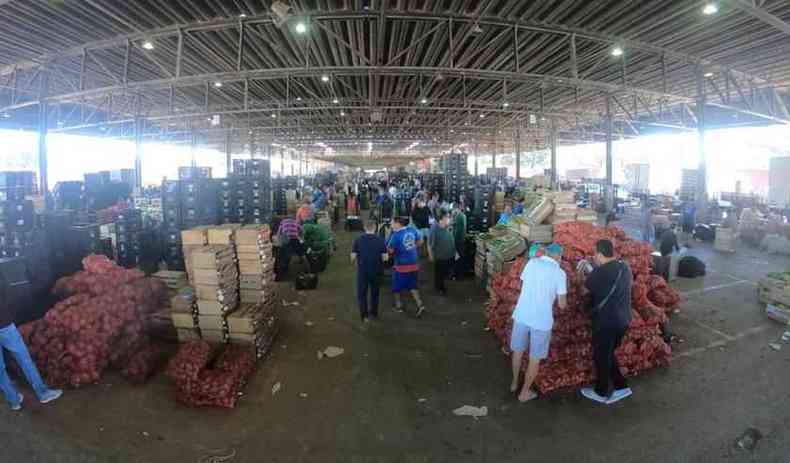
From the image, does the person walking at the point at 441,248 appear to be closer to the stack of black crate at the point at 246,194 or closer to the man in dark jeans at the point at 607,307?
the man in dark jeans at the point at 607,307

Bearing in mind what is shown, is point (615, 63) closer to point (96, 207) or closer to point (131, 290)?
point (131, 290)

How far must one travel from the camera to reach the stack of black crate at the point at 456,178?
16.3m

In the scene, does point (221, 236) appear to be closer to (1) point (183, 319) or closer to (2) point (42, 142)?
(1) point (183, 319)

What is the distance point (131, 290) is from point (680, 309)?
30.1 feet

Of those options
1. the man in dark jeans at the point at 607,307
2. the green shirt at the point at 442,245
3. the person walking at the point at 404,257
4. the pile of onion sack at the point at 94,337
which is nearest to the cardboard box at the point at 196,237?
the pile of onion sack at the point at 94,337

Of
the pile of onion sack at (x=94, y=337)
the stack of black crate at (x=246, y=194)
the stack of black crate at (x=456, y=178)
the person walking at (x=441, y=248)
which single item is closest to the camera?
the pile of onion sack at (x=94, y=337)

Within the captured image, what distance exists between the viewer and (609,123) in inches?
604

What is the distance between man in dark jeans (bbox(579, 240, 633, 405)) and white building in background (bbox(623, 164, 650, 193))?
25.7 meters

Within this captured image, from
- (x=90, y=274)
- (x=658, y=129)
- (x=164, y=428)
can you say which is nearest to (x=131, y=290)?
(x=90, y=274)

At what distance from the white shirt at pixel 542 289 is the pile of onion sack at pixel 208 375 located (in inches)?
133

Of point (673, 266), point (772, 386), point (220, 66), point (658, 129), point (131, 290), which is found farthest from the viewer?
point (658, 129)

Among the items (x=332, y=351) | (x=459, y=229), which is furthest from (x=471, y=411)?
(x=459, y=229)

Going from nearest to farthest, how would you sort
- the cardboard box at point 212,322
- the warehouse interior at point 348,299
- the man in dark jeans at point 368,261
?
the warehouse interior at point 348,299 < the cardboard box at point 212,322 < the man in dark jeans at point 368,261

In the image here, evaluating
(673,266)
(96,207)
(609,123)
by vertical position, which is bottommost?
(673,266)
